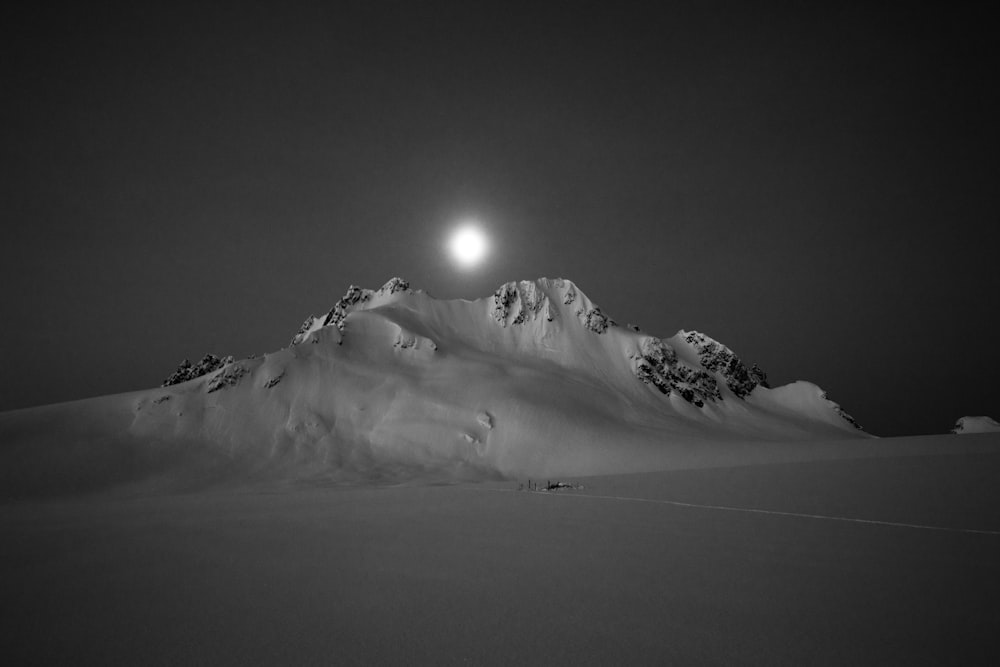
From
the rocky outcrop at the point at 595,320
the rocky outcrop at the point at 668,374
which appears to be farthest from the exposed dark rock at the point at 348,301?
the rocky outcrop at the point at 668,374

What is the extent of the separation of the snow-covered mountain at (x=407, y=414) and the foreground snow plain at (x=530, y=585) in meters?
56.7

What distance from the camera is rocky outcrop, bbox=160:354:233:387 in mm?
159250

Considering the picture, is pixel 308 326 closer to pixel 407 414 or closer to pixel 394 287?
pixel 394 287

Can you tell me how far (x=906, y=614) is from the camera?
25.1 feet

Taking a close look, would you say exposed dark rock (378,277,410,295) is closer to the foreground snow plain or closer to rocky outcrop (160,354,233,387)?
rocky outcrop (160,354,233,387)

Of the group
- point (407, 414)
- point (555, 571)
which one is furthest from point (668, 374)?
point (555, 571)

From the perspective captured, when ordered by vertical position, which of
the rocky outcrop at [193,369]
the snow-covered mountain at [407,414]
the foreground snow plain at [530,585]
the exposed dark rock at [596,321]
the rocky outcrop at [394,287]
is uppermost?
the rocky outcrop at [394,287]

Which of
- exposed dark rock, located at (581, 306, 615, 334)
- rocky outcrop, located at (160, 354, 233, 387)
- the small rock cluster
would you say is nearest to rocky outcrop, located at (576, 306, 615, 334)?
exposed dark rock, located at (581, 306, 615, 334)

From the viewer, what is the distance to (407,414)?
326 ft

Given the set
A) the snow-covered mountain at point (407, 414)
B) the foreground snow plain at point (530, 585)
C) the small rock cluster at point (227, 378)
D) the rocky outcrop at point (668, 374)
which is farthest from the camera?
the rocky outcrop at point (668, 374)

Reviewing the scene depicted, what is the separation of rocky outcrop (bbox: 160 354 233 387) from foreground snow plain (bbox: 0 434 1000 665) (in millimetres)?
162917

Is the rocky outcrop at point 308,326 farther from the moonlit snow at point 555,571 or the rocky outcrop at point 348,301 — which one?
the moonlit snow at point 555,571

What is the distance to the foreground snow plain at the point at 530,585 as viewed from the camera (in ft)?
22.4

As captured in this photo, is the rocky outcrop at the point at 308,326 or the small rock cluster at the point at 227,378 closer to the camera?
the small rock cluster at the point at 227,378
